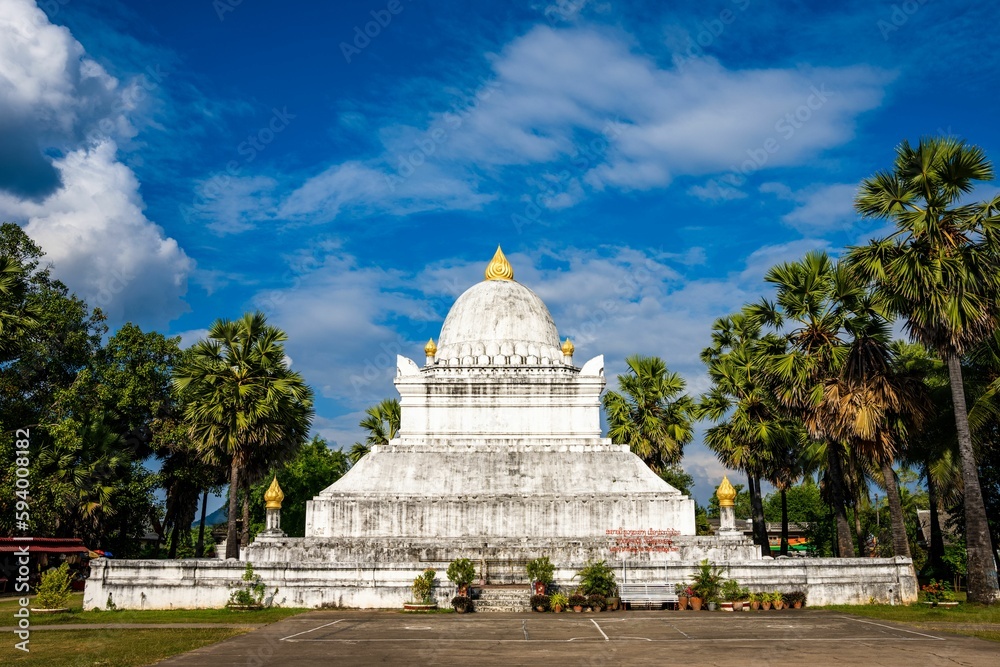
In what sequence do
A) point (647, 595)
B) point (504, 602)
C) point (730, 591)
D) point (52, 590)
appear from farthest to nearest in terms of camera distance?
point (730, 591) < point (647, 595) < point (504, 602) < point (52, 590)

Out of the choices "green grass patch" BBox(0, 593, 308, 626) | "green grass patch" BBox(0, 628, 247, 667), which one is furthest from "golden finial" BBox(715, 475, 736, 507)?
"green grass patch" BBox(0, 628, 247, 667)

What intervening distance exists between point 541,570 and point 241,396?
13555 millimetres

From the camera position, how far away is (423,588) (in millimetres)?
24578

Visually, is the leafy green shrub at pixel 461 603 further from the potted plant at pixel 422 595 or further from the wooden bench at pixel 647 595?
the wooden bench at pixel 647 595

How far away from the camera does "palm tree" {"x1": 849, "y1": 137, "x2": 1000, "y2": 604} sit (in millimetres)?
22672

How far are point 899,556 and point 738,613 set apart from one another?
6338mm

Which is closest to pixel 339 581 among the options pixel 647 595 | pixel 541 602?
pixel 541 602

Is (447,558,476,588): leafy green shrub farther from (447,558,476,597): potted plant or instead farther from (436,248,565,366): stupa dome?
(436,248,565,366): stupa dome

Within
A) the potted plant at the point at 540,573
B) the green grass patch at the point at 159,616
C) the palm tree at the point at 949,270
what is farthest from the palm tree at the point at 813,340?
the green grass patch at the point at 159,616

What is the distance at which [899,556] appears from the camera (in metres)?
25.8

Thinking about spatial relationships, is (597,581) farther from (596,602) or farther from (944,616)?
(944,616)

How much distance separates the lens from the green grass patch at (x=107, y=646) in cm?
1434

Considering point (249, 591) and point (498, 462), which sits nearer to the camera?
point (249, 591)

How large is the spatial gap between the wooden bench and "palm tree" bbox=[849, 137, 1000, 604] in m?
8.56
